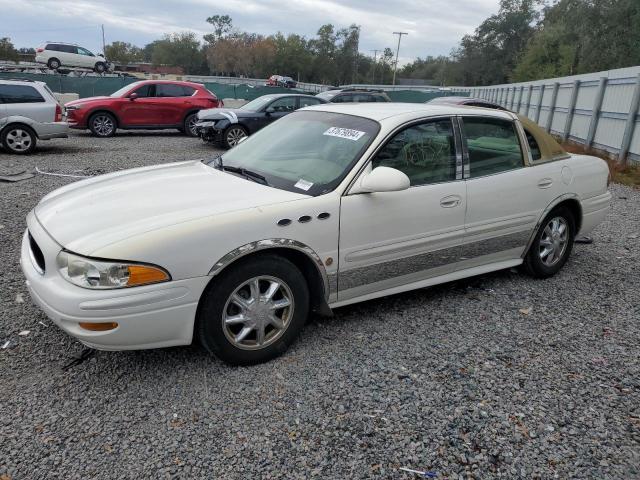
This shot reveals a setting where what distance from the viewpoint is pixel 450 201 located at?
3873 mm

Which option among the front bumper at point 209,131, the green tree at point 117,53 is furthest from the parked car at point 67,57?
the green tree at point 117,53

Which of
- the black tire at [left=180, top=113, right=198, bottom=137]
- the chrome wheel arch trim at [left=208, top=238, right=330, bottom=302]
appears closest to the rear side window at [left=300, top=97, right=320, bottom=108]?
the black tire at [left=180, top=113, right=198, bottom=137]

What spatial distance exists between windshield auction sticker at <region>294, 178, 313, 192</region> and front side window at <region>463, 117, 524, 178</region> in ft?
4.62

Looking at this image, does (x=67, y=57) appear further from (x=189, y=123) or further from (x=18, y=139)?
(x=18, y=139)

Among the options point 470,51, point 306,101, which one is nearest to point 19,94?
point 306,101

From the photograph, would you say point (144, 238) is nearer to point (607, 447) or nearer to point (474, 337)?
point (474, 337)

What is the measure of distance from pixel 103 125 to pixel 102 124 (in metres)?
0.04

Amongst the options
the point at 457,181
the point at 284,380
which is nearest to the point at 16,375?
the point at 284,380

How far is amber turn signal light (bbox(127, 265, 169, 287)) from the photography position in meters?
2.70

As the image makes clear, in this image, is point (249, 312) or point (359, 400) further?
point (249, 312)

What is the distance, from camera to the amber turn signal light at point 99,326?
2699 mm

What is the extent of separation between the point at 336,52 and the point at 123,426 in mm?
118353

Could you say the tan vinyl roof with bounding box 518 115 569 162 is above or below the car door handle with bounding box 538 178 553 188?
above

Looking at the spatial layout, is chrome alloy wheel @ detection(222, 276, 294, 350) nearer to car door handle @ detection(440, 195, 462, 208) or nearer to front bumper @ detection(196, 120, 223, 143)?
car door handle @ detection(440, 195, 462, 208)
